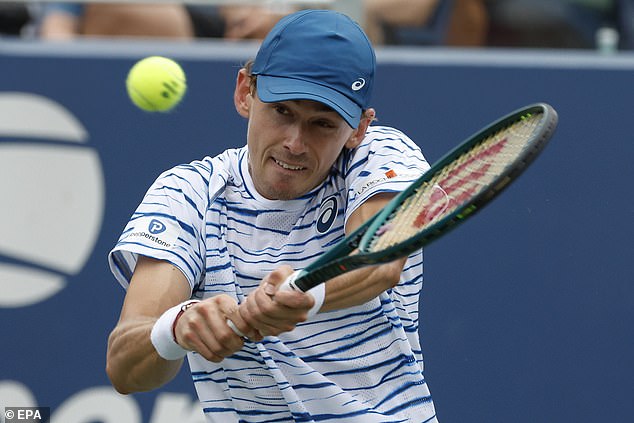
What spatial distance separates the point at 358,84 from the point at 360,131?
168mm

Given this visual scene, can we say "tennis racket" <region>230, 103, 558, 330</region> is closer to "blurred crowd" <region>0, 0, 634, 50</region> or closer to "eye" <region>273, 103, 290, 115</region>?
"eye" <region>273, 103, 290, 115</region>

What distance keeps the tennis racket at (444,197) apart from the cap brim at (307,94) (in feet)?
0.96

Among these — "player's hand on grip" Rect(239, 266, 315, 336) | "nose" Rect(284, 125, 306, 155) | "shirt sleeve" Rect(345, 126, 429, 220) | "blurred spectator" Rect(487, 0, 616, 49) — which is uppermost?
"blurred spectator" Rect(487, 0, 616, 49)

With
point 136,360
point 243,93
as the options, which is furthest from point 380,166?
point 136,360

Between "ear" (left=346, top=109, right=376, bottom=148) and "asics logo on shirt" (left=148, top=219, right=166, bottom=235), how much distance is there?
0.48m

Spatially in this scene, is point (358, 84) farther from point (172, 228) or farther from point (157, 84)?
point (157, 84)

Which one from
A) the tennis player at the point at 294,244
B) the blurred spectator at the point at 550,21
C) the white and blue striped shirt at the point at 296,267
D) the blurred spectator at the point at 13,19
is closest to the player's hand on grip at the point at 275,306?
the tennis player at the point at 294,244

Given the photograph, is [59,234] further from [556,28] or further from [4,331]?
[556,28]

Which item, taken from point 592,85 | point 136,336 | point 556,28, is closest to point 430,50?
point 592,85

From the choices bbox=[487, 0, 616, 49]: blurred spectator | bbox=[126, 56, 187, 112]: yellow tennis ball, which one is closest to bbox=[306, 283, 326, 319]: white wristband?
bbox=[126, 56, 187, 112]: yellow tennis ball

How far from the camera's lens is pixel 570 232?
4148 mm

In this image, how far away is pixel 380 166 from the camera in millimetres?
2645

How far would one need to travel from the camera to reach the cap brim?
100 inches

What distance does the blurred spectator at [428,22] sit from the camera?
483cm
